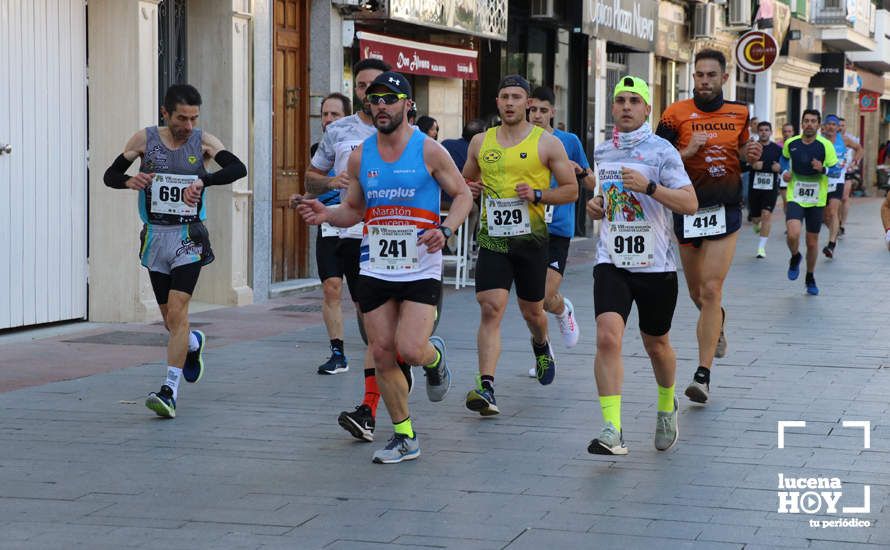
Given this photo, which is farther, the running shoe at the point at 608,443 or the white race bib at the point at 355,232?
the white race bib at the point at 355,232

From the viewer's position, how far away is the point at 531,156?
8.50 m

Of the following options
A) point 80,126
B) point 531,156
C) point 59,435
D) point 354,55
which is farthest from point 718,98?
point 354,55

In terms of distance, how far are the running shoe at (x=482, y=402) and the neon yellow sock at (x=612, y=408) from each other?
1.34 m

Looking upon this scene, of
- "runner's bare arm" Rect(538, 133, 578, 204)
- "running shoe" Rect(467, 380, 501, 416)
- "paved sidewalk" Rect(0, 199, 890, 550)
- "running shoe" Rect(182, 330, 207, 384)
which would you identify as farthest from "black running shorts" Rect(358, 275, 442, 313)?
"running shoe" Rect(182, 330, 207, 384)

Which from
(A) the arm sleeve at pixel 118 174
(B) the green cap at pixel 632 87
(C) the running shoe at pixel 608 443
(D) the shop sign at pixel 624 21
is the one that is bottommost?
(C) the running shoe at pixel 608 443

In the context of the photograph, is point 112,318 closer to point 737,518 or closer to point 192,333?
point 192,333

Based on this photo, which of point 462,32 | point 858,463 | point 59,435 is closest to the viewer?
point 858,463

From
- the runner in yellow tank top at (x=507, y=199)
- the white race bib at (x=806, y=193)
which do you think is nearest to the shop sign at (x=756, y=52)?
the white race bib at (x=806, y=193)

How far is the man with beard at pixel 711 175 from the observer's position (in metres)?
9.14

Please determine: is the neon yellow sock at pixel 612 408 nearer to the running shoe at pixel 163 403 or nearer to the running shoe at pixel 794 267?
the running shoe at pixel 163 403

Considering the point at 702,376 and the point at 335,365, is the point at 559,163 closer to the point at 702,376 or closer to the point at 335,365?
the point at 702,376

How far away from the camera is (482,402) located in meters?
8.32

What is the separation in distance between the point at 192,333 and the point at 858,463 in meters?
3.90

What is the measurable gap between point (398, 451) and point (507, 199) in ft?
6.54
